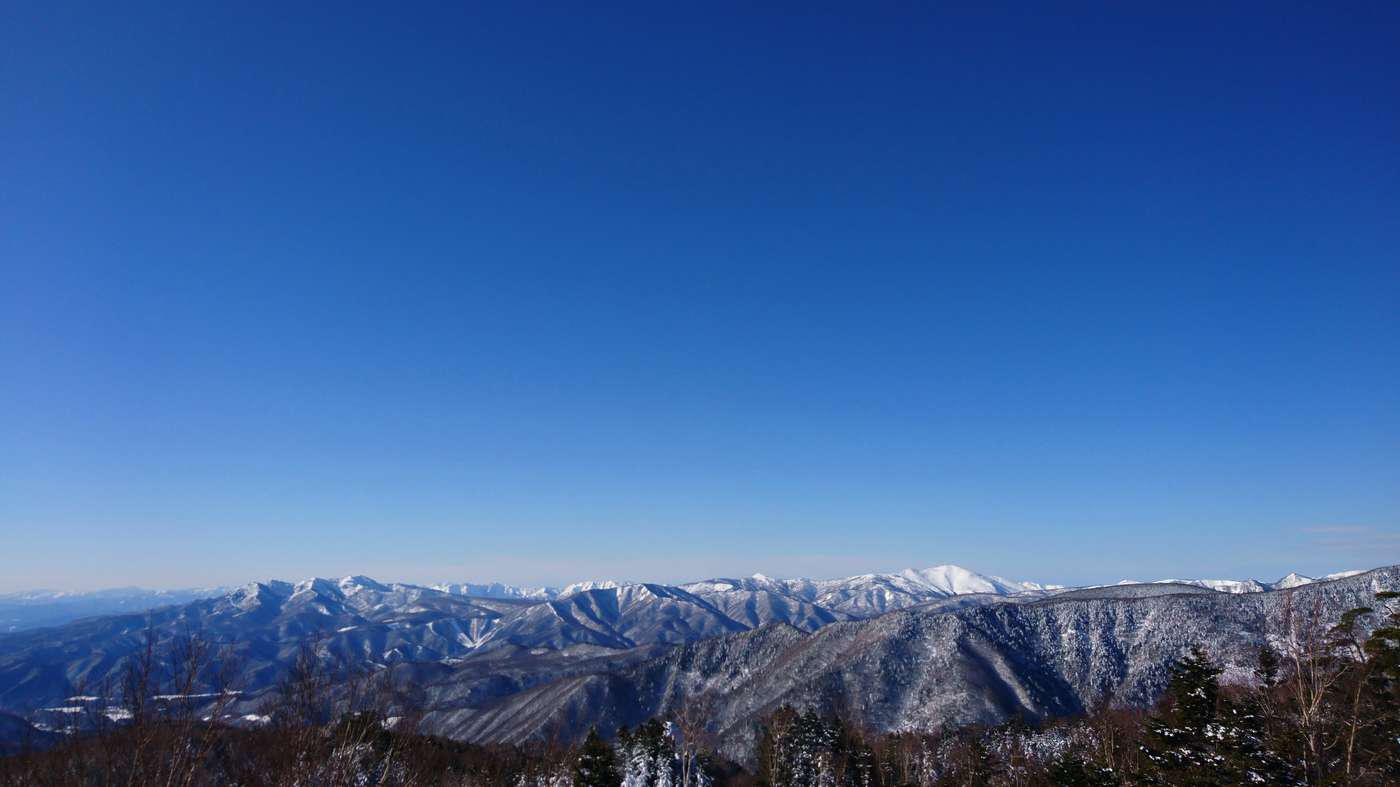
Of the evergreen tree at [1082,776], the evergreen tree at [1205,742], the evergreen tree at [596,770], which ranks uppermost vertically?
the evergreen tree at [1205,742]

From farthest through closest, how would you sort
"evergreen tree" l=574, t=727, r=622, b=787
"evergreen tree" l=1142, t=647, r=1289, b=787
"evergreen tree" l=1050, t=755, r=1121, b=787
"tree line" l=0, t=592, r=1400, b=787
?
"evergreen tree" l=574, t=727, r=622, b=787 → "evergreen tree" l=1050, t=755, r=1121, b=787 → "evergreen tree" l=1142, t=647, r=1289, b=787 → "tree line" l=0, t=592, r=1400, b=787

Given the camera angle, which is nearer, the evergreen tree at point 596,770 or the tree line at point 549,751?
the tree line at point 549,751

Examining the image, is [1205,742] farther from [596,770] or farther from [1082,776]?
[596,770]

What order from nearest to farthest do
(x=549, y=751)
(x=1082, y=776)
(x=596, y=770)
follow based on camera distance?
(x=1082, y=776) < (x=596, y=770) < (x=549, y=751)

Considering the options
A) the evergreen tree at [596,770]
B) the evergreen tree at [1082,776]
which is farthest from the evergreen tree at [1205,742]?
the evergreen tree at [596,770]

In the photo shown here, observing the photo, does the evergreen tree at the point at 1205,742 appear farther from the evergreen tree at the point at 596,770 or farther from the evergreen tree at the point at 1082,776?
the evergreen tree at the point at 596,770

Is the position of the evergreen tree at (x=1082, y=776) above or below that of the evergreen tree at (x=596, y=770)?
above

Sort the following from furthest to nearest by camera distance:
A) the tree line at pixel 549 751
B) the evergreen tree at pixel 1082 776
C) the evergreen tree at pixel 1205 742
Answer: the evergreen tree at pixel 1082 776 < the evergreen tree at pixel 1205 742 < the tree line at pixel 549 751

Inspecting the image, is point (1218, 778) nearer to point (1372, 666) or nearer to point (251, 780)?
point (1372, 666)

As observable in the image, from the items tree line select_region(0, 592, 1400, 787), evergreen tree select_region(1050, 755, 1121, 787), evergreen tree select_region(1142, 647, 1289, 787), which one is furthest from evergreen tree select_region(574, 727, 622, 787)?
evergreen tree select_region(1142, 647, 1289, 787)

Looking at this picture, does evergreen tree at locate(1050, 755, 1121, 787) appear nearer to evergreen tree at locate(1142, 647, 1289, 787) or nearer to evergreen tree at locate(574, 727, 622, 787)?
evergreen tree at locate(1142, 647, 1289, 787)

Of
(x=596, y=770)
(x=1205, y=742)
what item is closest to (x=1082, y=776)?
(x=1205, y=742)

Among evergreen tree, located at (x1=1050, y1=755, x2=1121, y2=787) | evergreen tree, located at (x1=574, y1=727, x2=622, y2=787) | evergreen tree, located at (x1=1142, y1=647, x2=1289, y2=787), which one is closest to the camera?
evergreen tree, located at (x1=1142, y1=647, x2=1289, y2=787)

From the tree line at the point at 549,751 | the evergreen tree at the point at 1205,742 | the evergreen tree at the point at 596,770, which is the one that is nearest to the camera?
the tree line at the point at 549,751
